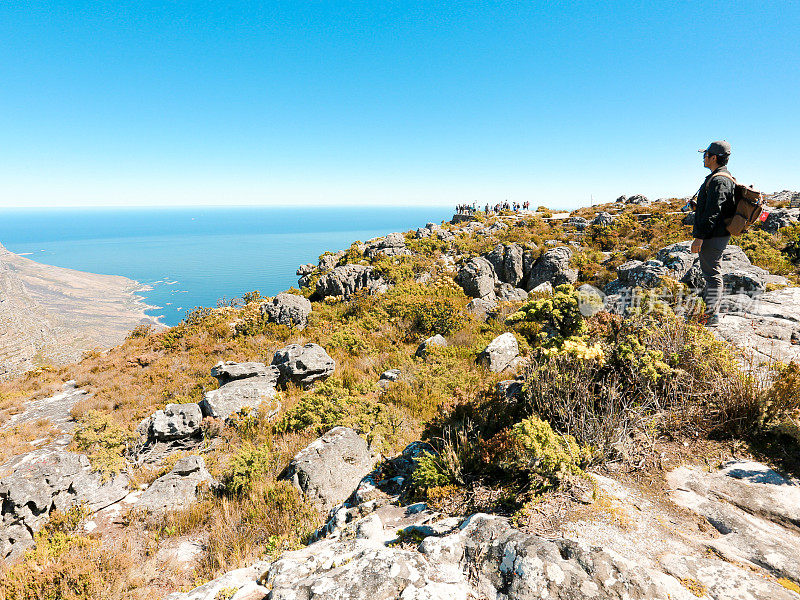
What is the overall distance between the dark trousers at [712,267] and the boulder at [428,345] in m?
7.48

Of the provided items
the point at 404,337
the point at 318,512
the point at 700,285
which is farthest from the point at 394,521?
the point at 700,285

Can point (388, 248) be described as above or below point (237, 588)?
above

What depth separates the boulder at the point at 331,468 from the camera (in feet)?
19.2

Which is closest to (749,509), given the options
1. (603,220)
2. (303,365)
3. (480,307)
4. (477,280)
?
(303,365)

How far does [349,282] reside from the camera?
67.3 ft

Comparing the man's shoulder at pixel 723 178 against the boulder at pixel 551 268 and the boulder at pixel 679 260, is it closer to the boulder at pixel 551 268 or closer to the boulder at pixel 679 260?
the boulder at pixel 679 260

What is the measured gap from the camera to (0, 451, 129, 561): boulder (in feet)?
19.4

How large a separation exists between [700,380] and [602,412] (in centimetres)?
163

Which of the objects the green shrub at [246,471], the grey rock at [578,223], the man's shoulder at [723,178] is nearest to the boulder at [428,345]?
the green shrub at [246,471]

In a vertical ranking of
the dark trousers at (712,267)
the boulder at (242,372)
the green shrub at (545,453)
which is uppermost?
the dark trousers at (712,267)

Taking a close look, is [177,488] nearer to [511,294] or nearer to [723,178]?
[723,178]

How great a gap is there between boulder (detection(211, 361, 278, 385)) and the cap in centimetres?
1244

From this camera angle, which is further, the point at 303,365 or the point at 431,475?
the point at 303,365

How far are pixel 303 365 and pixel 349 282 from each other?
32.2 ft
